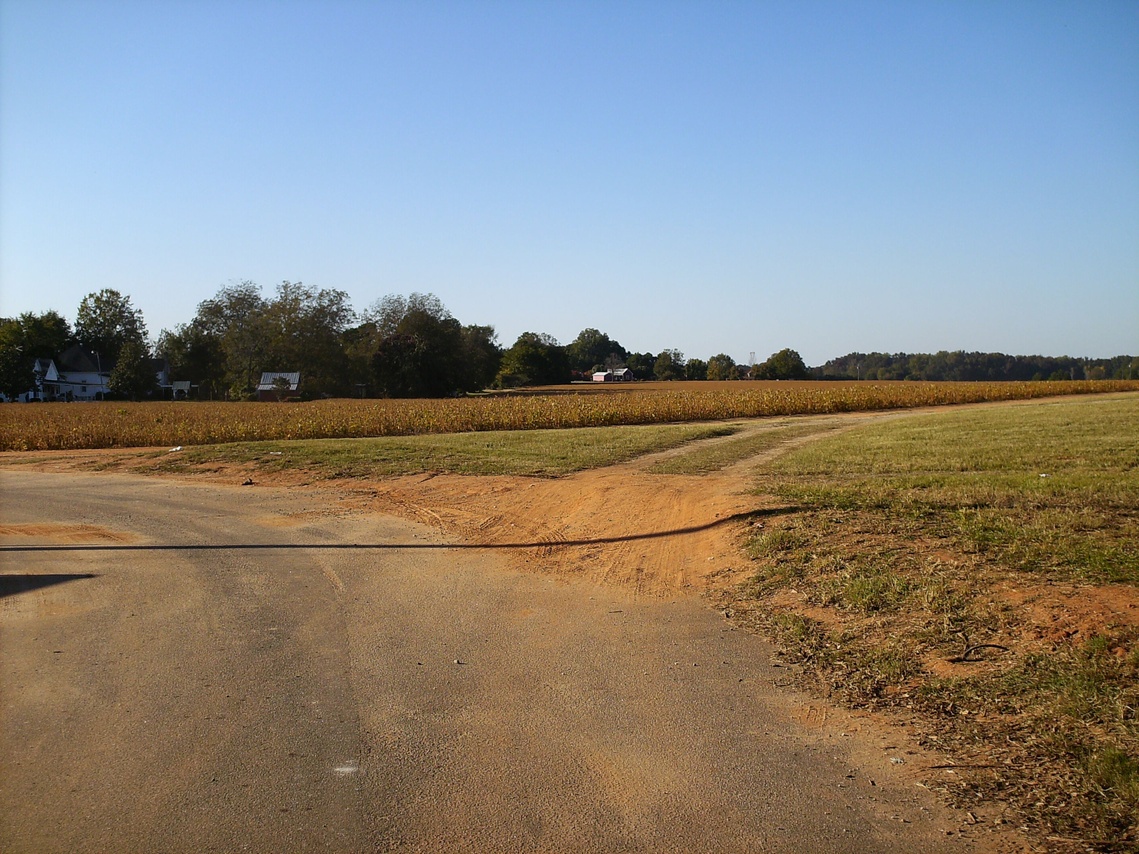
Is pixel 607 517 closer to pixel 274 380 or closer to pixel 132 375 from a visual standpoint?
pixel 274 380

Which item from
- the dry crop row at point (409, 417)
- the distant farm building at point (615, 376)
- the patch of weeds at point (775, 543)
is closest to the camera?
the patch of weeds at point (775, 543)

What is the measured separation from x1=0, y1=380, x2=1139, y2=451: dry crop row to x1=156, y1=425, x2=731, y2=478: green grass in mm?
7839

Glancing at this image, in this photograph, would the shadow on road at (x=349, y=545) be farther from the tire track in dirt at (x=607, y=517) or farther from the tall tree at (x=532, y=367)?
Result: the tall tree at (x=532, y=367)

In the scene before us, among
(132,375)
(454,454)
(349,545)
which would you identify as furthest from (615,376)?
(349,545)

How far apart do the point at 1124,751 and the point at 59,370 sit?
10302cm

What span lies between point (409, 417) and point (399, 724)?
26.5 m

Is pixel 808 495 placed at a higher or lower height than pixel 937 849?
higher

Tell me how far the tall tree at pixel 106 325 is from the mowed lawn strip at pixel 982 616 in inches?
4159

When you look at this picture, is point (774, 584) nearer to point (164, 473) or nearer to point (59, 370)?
point (164, 473)

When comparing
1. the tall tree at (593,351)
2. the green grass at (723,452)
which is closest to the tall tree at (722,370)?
the tall tree at (593,351)

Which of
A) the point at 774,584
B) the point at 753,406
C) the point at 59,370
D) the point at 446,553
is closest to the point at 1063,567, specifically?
the point at 774,584

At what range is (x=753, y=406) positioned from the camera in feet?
136

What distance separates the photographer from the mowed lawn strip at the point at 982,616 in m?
4.53

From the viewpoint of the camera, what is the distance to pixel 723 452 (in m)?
16.5
